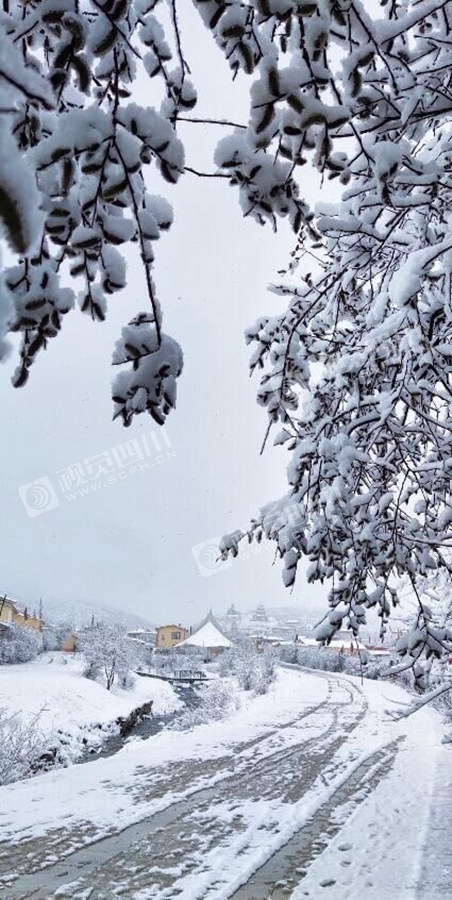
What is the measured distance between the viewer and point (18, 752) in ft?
33.0

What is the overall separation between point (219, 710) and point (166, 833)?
12247 millimetres

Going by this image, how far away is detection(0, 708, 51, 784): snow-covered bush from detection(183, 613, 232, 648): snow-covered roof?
4800 cm

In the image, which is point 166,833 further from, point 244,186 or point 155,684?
point 155,684

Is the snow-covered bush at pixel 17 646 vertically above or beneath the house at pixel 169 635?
above

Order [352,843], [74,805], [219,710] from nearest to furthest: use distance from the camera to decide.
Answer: [352,843] < [74,805] < [219,710]

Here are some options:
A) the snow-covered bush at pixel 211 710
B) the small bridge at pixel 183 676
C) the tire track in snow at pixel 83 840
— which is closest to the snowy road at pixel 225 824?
the tire track in snow at pixel 83 840

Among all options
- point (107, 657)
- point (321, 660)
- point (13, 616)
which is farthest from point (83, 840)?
point (13, 616)

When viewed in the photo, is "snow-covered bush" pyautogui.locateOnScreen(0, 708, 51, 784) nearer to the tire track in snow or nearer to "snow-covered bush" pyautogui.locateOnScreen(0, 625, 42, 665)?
the tire track in snow

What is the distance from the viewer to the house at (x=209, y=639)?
191 feet

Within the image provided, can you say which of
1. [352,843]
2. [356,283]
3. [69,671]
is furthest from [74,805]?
[69,671]

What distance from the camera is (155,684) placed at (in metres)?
27.5

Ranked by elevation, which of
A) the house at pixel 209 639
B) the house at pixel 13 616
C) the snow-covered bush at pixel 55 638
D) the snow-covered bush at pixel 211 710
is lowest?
the house at pixel 209 639

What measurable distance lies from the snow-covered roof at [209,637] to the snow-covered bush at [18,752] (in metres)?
48.0

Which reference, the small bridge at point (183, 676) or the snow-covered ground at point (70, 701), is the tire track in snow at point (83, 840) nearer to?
the snow-covered ground at point (70, 701)
